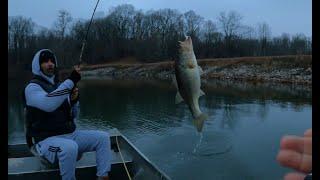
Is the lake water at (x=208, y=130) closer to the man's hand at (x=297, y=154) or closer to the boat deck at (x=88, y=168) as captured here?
the boat deck at (x=88, y=168)

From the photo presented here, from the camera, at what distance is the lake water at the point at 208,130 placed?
914 centimetres

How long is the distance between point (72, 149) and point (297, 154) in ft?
12.0

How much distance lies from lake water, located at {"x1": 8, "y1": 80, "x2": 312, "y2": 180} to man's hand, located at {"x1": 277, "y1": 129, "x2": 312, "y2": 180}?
14.1ft

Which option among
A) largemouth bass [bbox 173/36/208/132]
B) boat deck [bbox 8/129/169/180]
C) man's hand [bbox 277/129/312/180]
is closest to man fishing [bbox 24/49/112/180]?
boat deck [bbox 8/129/169/180]

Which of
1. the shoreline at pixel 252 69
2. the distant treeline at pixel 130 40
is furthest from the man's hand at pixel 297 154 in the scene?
the shoreline at pixel 252 69

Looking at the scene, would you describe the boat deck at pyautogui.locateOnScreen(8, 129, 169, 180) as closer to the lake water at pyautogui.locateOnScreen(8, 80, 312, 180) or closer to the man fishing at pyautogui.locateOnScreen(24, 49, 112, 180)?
the man fishing at pyautogui.locateOnScreen(24, 49, 112, 180)

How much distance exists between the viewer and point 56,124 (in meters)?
4.80

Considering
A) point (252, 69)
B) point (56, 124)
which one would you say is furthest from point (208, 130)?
point (252, 69)

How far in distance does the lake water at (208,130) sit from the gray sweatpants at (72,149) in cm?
259

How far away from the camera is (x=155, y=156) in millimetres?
10039

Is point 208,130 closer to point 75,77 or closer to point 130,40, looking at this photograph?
point 130,40
